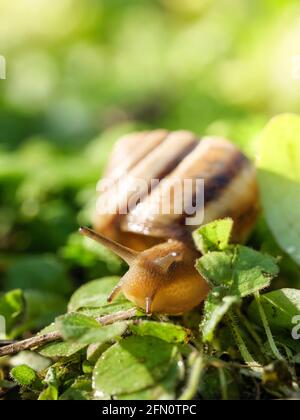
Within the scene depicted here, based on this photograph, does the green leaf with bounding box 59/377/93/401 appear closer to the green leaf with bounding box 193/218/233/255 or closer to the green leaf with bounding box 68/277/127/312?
the green leaf with bounding box 68/277/127/312

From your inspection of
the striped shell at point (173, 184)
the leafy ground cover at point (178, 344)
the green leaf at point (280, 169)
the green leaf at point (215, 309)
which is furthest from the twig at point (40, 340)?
the green leaf at point (280, 169)

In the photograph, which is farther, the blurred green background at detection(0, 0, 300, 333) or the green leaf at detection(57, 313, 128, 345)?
the blurred green background at detection(0, 0, 300, 333)

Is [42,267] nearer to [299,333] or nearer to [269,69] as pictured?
[299,333]

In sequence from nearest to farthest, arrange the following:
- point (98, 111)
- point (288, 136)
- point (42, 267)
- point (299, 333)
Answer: point (299, 333), point (288, 136), point (42, 267), point (98, 111)

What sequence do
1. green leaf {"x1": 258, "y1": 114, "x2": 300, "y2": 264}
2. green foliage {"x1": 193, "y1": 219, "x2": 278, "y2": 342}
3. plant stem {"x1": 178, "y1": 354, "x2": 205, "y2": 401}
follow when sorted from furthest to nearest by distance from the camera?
green leaf {"x1": 258, "y1": 114, "x2": 300, "y2": 264} < green foliage {"x1": 193, "y1": 219, "x2": 278, "y2": 342} < plant stem {"x1": 178, "y1": 354, "x2": 205, "y2": 401}

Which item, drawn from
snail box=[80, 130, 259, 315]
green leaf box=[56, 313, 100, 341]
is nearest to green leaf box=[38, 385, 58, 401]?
green leaf box=[56, 313, 100, 341]

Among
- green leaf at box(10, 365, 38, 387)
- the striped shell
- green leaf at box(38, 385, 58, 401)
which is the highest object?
the striped shell
